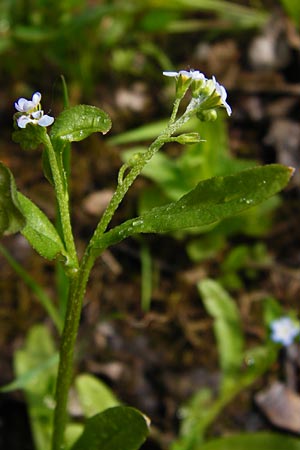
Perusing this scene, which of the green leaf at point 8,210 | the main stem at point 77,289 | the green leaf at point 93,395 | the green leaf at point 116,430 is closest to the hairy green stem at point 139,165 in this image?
the main stem at point 77,289

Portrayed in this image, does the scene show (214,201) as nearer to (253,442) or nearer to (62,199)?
(62,199)

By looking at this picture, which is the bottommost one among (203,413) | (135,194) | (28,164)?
(203,413)

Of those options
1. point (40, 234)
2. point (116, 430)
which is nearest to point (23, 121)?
point (40, 234)

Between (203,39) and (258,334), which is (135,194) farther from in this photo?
(203,39)

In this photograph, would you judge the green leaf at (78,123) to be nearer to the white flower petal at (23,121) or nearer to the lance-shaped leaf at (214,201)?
the white flower petal at (23,121)

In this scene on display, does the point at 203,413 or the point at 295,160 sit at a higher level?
the point at 295,160

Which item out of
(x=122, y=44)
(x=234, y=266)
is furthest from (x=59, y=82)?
(x=234, y=266)
